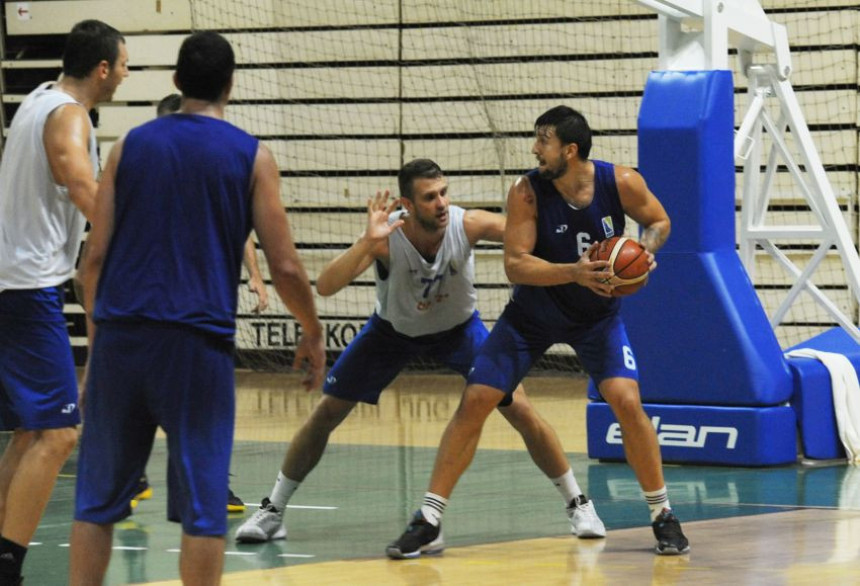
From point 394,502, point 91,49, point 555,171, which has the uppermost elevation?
point 91,49

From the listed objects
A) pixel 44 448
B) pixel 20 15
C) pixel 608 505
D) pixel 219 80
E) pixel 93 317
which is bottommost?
pixel 608 505

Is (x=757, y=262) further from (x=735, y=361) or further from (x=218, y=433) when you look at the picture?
(x=218, y=433)

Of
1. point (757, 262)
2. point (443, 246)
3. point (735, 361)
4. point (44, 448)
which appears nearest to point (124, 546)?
point (44, 448)

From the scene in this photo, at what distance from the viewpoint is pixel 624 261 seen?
6586mm

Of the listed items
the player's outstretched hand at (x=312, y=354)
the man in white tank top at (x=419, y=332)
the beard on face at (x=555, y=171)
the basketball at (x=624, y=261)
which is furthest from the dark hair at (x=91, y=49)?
the basketball at (x=624, y=261)

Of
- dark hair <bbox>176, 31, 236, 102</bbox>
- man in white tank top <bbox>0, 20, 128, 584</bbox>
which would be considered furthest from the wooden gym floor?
dark hair <bbox>176, 31, 236, 102</bbox>

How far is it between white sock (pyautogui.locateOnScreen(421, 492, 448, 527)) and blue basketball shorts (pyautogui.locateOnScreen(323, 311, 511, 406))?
603 millimetres

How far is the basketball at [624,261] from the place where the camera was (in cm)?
656

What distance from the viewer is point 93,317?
443 centimetres

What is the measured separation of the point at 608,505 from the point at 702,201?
6.69ft

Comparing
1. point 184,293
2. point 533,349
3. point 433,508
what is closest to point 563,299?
point 533,349

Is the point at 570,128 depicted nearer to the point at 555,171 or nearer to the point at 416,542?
the point at 555,171

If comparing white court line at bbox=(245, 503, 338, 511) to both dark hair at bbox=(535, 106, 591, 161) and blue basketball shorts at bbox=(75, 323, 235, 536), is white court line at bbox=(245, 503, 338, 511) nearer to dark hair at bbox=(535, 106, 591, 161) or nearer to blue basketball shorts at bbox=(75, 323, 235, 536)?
dark hair at bbox=(535, 106, 591, 161)

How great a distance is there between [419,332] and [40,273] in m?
1.92
